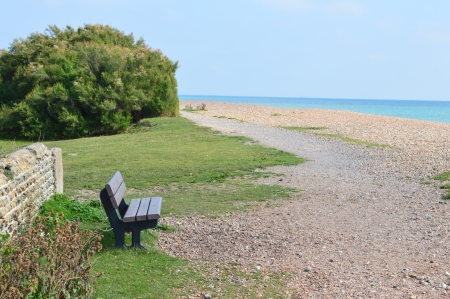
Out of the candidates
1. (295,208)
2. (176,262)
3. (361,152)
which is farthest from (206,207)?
(361,152)

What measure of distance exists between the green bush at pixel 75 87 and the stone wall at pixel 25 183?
16462mm

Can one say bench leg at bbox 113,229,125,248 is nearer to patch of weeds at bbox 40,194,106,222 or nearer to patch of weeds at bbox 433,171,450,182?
patch of weeds at bbox 40,194,106,222

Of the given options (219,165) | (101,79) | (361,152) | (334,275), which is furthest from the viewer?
(101,79)

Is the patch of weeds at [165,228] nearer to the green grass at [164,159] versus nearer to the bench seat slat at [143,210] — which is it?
the bench seat slat at [143,210]

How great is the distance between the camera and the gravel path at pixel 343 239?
5180mm

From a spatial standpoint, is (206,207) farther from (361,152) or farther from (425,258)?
(361,152)

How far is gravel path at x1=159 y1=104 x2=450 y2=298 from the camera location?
5180 millimetres

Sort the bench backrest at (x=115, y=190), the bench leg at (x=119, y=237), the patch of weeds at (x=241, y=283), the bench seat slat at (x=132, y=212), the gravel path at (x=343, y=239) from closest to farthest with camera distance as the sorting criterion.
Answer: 1. the patch of weeds at (x=241, y=283)
2. the gravel path at (x=343, y=239)
3. the bench backrest at (x=115, y=190)
4. the bench seat slat at (x=132, y=212)
5. the bench leg at (x=119, y=237)

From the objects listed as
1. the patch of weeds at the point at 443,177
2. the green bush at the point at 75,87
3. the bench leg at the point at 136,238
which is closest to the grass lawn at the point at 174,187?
the bench leg at the point at 136,238

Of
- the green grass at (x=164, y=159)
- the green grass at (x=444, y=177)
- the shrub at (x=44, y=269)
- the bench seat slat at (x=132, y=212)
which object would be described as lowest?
the green grass at (x=164, y=159)

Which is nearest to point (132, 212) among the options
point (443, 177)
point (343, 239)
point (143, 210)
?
point (143, 210)

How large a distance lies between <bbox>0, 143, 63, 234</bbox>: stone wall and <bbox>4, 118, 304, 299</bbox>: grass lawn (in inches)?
20.4

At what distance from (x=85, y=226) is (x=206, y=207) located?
2258 millimetres

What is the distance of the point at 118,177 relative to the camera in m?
6.64
